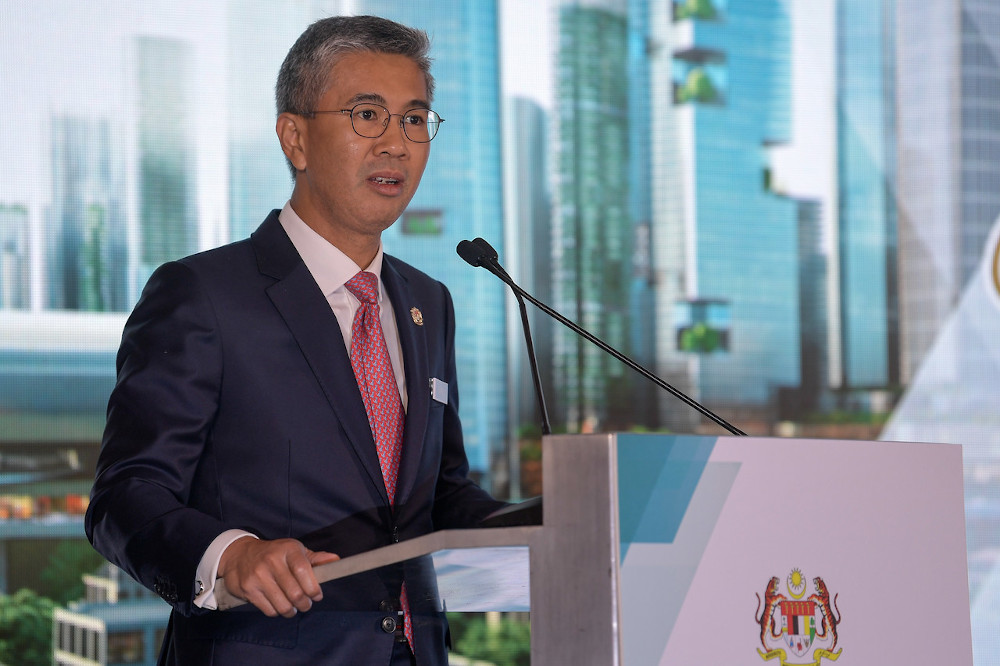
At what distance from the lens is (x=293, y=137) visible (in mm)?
1813

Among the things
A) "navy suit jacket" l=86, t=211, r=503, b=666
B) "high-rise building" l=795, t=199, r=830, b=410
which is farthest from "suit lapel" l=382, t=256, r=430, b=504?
"high-rise building" l=795, t=199, r=830, b=410

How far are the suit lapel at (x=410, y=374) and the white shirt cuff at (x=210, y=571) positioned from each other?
1.22 ft

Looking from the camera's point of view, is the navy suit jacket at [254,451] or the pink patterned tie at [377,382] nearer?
the navy suit jacket at [254,451]

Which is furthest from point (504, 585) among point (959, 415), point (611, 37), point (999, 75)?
point (999, 75)

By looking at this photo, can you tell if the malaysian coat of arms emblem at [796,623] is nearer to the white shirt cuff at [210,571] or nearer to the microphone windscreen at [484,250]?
the white shirt cuff at [210,571]

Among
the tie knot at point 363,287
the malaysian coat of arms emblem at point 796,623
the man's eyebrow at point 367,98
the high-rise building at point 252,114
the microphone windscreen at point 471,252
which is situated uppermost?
the high-rise building at point 252,114

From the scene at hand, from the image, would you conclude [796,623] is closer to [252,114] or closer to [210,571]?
[210,571]

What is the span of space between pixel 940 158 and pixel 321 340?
387 cm

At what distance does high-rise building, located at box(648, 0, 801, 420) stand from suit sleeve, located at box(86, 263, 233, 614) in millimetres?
3070

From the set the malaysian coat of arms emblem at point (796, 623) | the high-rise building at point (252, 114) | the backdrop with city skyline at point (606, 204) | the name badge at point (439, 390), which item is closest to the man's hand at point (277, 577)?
the malaysian coat of arms emblem at point (796, 623)

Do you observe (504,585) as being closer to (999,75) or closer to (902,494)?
(902,494)

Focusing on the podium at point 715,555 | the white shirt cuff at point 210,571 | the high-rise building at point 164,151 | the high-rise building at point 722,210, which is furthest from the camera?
the high-rise building at point 722,210

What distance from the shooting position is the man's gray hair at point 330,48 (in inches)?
68.6

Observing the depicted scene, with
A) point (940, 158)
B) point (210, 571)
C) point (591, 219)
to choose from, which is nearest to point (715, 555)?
point (210, 571)
